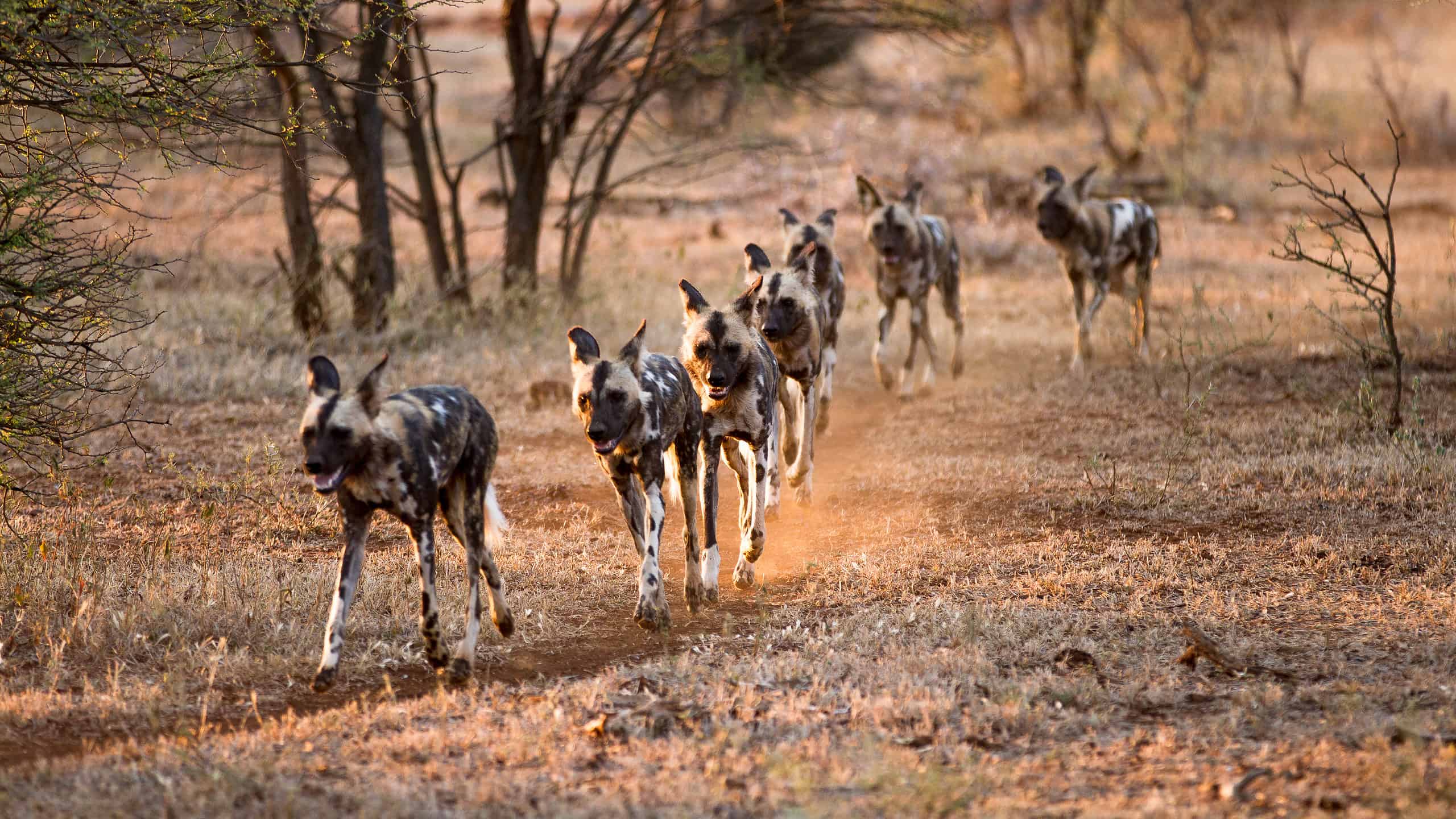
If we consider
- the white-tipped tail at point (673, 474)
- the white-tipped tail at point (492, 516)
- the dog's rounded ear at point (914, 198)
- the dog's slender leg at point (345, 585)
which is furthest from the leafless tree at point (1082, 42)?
the dog's slender leg at point (345, 585)

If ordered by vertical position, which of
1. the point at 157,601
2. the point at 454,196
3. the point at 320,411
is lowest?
the point at 157,601

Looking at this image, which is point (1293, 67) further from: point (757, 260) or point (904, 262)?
point (757, 260)

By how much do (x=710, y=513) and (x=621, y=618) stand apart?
25.1 inches

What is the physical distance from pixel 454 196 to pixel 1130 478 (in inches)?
298

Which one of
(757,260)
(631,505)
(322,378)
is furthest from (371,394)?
(757,260)

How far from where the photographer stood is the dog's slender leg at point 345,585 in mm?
4621

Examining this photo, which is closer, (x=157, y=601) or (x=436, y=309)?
(x=157, y=601)

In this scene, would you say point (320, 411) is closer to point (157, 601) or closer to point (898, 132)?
point (157, 601)

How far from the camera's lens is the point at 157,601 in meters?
5.32

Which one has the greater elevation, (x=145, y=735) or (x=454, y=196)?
(x=454, y=196)

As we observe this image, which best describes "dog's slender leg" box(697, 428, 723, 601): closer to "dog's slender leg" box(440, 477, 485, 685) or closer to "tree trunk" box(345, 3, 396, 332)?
"dog's slender leg" box(440, 477, 485, 685)

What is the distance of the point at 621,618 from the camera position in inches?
225

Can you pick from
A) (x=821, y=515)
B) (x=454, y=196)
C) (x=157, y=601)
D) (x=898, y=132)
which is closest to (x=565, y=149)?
(x=454, y=196)

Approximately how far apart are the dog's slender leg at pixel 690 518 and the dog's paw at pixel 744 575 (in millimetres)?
243
